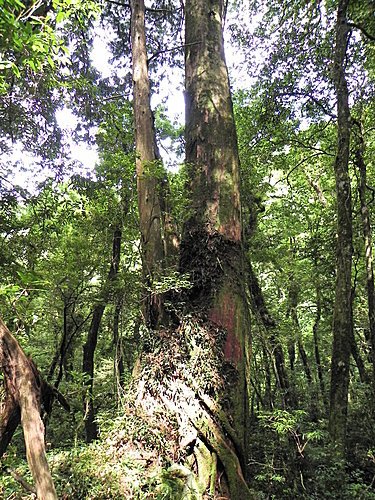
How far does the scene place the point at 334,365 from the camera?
639 cm

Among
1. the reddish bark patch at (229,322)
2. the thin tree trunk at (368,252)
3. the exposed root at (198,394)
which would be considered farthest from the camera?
the thin tree trunk at (368,252)

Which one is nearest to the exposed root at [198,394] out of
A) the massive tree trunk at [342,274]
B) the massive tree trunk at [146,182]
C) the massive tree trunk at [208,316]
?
the massive tree trunk at [208,316]

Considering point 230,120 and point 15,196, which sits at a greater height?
point 15,196

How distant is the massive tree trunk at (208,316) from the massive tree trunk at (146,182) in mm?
44

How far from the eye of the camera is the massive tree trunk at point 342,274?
607 cm

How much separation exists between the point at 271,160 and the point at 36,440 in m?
9.89

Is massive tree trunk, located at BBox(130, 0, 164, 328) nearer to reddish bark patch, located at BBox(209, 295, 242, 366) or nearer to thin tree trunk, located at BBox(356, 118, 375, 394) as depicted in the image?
reddish bark patch, located at BBox(209, 295, 242, 366)

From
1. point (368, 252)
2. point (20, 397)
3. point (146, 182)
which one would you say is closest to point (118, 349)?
point (146, 182)

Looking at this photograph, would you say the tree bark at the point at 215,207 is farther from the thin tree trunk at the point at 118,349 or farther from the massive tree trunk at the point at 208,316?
the thin tree trunk at the point at 118,349

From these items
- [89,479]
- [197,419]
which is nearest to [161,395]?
[197,419]

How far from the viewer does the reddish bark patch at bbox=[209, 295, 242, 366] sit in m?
3.20

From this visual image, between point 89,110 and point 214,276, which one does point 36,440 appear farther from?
point 89,110

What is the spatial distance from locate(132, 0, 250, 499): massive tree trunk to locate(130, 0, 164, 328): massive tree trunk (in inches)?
1.7

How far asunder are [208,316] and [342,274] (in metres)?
4.39
